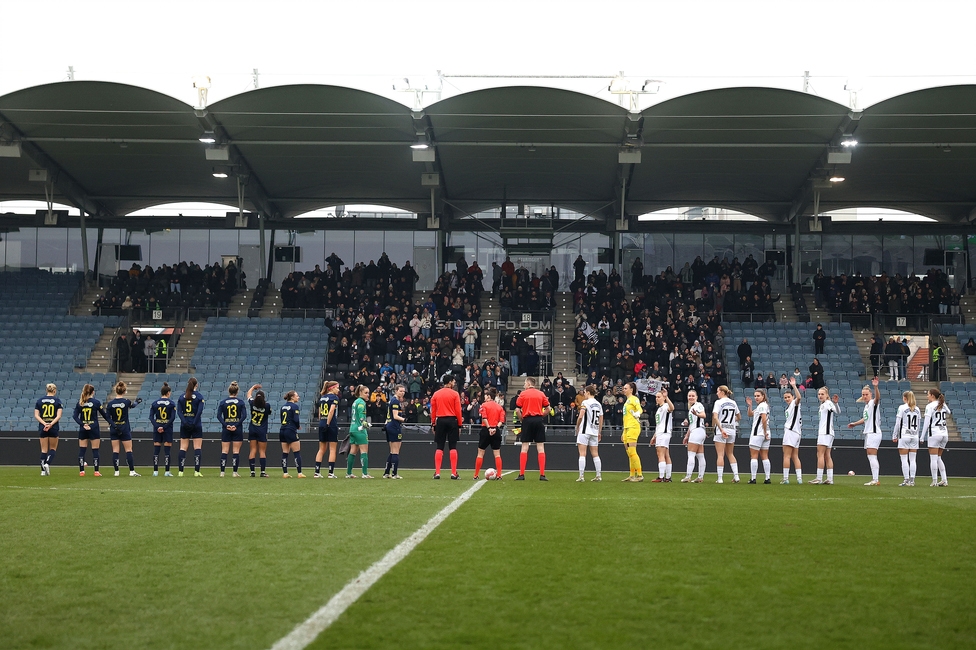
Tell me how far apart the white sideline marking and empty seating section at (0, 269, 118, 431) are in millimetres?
25564

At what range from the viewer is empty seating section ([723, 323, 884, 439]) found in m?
33.2

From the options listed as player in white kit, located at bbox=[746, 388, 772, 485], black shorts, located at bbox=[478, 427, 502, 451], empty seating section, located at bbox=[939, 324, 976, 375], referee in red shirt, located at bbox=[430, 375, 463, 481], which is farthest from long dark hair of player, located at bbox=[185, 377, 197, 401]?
empty seating section, located at bbox=[939, 324, 976, 375]

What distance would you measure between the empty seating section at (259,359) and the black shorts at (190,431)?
10708 mm

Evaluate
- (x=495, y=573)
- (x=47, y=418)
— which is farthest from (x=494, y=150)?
(x=495, y=573)

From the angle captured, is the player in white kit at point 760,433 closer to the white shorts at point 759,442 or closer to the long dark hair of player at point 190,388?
the white shorts at point 759,442

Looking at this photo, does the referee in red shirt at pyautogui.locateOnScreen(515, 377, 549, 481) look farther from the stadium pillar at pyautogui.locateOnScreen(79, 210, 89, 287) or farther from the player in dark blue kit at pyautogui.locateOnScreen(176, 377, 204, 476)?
the stadium pillar at pyautogui.locateOnScreen(79, 210, 89, 287)

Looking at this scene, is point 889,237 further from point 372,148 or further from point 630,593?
point 630,593

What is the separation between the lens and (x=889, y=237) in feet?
141

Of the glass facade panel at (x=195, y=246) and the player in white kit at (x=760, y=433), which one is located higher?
the glass facade panel at (x=195, y=246)

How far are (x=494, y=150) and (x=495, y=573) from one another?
2940 centimetres

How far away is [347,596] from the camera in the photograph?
6.63m

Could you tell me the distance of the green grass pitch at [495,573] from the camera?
5.76 metres

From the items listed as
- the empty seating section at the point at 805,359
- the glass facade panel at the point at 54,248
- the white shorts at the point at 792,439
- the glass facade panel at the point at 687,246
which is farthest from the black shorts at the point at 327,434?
the glass facade panel at the point at 54,248

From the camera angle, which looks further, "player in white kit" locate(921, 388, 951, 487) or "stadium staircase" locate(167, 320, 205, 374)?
"stadium staircase" locate(167, 320, 205, 374)
